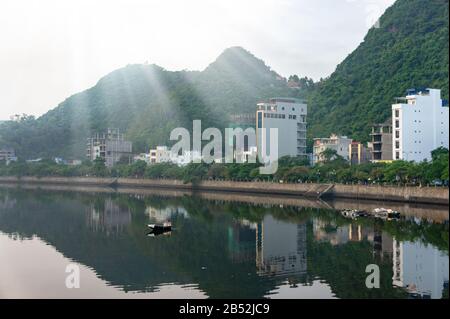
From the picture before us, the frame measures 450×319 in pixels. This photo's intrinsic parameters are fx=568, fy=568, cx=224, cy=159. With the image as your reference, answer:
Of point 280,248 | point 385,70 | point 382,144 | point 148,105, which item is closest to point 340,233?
point 280,248

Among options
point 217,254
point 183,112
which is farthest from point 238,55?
point 217,254

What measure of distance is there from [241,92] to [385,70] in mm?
35240

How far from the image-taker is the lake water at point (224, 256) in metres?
17.6

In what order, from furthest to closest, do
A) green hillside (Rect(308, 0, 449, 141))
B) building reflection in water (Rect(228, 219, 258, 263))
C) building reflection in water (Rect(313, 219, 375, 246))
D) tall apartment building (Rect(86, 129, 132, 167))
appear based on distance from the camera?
1. tall apartment building (Rect(86, 129, 132, 167))
2. green hillside (Rect(308, 0, 449, 141))
3. building reflection in water (Rect(313, 219, 375, 246))
4. building reflection in water (Rect(228, 219, 258, 263))

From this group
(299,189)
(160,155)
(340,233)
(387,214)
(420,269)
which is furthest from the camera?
(160,155)

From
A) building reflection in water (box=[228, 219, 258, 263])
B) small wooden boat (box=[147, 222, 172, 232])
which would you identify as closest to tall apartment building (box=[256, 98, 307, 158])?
building reflection in water (box=[228, 219, 258, 263])

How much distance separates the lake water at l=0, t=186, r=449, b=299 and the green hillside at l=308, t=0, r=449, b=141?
36114 millimetres

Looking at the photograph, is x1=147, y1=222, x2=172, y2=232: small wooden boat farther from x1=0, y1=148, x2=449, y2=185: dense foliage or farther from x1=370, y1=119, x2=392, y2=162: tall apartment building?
x1=370, y1=119, x2=392, y2=162: tall apartment building

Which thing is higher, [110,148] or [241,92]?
[241,92]

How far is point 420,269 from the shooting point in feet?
64.9

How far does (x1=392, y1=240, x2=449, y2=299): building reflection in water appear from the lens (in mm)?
17077

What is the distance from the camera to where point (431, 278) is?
18.4 metres

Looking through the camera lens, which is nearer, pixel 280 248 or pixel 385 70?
pixel 280 248

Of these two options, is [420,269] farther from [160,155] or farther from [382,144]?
[160,155]
